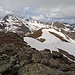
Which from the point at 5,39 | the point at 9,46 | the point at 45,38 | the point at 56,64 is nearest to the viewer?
the point at 56,64


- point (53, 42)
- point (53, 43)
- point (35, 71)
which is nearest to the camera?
point (35, 71)

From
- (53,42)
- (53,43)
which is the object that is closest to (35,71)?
(53,43)

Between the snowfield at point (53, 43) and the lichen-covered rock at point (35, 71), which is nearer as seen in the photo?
the lichen-covered rock at point (35, 71)

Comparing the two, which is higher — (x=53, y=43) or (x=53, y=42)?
(x=53, y=43)

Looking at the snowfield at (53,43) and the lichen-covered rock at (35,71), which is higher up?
the lichen-covered rock at (35,71)

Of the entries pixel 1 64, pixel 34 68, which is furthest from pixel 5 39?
pixel 34 68

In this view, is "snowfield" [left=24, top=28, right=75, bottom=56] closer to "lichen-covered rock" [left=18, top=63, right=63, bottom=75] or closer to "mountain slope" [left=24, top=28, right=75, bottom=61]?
"mountain slope" [left=24, top=28, right=75, bottom=61]

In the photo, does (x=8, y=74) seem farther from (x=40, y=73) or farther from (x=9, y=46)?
(x=9, y=46)

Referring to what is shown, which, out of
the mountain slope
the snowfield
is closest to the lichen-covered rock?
the mountain slope

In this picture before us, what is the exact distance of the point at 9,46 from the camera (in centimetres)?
4141

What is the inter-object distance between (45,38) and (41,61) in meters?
63.1

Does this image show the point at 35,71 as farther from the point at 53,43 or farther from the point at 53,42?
the point at 53,42

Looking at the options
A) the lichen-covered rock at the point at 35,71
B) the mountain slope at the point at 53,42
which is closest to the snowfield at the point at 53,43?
the mountain slope at the point at 53,42

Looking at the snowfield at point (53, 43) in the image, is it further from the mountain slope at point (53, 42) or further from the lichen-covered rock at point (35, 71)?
the lichen-covered rock at point (35, 71)
